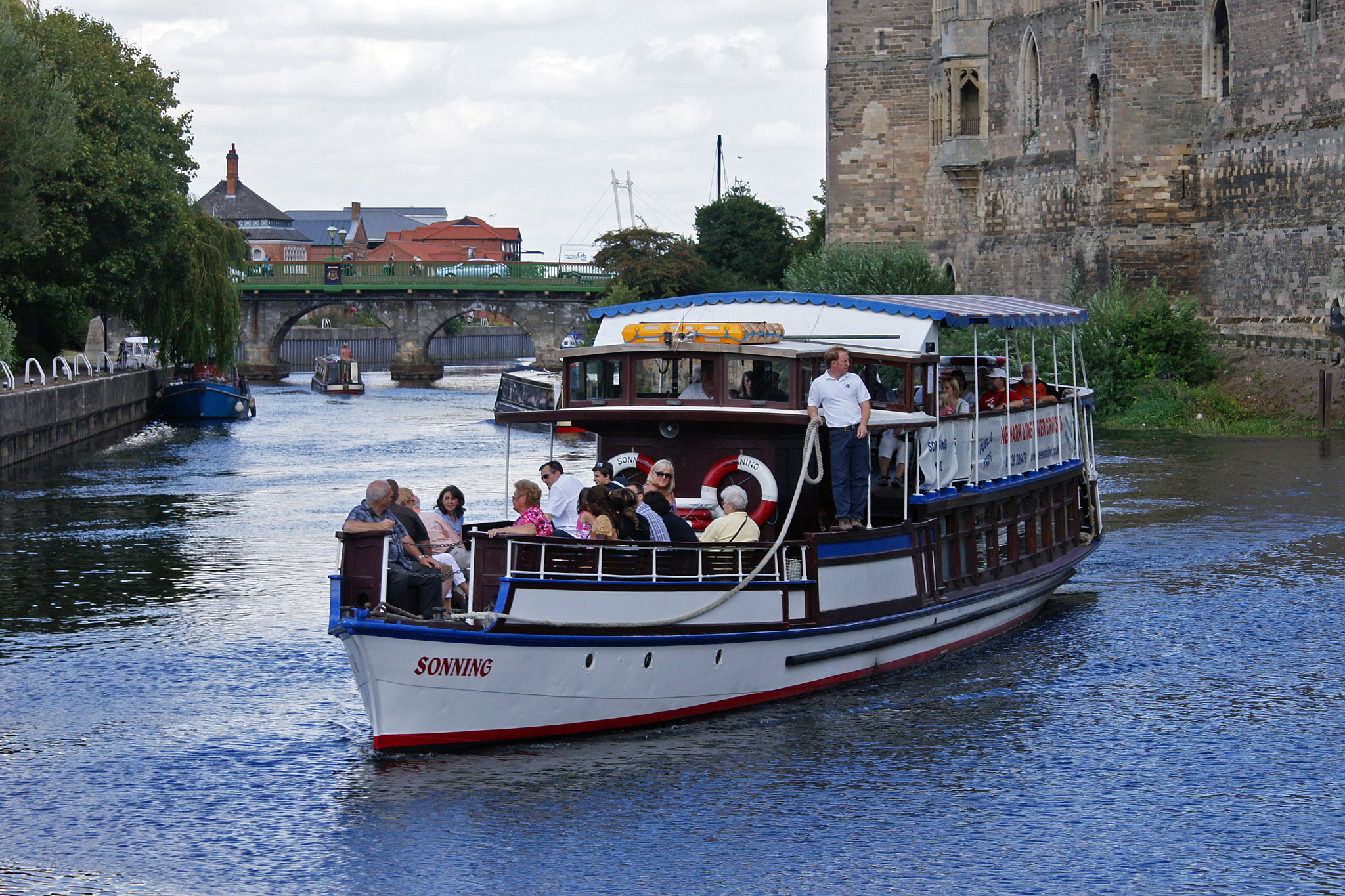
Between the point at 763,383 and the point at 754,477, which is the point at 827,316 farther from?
the point at 754,477

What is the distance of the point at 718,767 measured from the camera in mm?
13938

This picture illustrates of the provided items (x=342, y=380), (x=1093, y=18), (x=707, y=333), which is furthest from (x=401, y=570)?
(x=342, y=380)

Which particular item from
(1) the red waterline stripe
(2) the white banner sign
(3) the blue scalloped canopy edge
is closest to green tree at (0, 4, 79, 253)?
(3) the blue scalloped canopy edge

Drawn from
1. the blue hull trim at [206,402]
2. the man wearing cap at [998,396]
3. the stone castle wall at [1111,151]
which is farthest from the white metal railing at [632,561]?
the blue hull trim at [206,402]

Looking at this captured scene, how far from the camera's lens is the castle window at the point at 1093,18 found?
5050cm

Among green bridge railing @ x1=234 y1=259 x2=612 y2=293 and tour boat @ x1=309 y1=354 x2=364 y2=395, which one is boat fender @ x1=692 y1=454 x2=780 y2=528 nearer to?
tour boat @ x1=309 y1=354 x2=364 y2=395

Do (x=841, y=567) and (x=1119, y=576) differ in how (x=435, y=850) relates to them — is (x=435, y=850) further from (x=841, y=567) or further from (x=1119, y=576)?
(x=1119, y=576)

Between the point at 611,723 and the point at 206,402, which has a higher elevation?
the point at 206,402

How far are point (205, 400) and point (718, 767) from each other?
149 ft

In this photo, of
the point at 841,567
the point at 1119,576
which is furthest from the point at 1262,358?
the point at 841,567

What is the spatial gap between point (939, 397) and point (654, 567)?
5095 mm

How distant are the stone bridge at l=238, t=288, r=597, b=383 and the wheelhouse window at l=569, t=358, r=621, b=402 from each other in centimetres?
7395

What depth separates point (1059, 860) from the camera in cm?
1212

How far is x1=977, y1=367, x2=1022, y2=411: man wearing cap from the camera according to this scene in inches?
768
